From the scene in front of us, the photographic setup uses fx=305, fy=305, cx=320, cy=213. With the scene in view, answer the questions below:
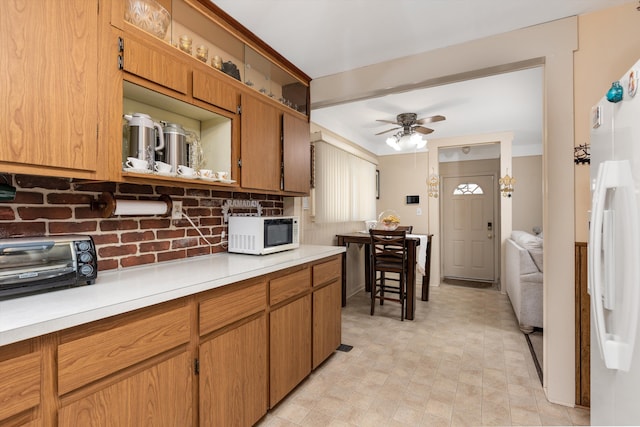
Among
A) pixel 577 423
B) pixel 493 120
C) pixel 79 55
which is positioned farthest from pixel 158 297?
pixel 493 120

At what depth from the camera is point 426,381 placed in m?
2.19

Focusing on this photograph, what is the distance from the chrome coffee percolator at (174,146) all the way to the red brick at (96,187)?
293 mm

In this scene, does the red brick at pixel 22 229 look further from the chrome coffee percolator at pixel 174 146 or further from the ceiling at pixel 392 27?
the ceiling at pixel 392 27

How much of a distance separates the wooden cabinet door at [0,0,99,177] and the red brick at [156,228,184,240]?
63cm

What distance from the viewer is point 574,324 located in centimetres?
192

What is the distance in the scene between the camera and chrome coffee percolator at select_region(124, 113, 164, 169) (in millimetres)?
1476

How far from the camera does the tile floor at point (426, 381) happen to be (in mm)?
1799

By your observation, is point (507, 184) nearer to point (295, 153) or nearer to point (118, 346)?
point (295, 153)

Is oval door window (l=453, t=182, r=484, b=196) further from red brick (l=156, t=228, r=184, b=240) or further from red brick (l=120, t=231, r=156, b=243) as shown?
red brick (l=120, t=231, r=156, b=243)

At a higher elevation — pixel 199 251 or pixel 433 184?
pixel 433 184

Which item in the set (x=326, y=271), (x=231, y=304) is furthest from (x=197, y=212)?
(x=326, y=271)

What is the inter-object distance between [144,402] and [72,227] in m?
0.85

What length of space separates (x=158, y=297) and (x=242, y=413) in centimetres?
85

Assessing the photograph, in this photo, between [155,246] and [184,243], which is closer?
[155,246]
